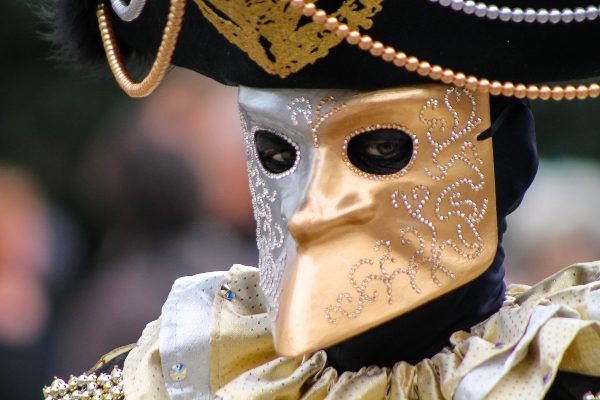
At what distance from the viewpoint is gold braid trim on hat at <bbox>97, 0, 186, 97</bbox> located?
167 centimetres

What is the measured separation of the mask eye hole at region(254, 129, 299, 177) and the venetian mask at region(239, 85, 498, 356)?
21 millimetres

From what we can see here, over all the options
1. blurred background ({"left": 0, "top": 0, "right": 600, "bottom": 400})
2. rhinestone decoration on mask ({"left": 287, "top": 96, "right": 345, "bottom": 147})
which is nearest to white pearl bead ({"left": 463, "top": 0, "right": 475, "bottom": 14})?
rhinestone decoration on mask ({"left": 287, "top": 96, "right": 345, "bottom": 147})

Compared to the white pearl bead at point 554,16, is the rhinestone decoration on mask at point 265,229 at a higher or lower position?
lower

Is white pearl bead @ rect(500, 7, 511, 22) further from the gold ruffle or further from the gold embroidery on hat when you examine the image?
the gold ruffle

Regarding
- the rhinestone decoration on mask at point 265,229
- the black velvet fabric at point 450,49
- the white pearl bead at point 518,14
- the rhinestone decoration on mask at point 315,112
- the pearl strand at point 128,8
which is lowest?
the rhinestone decoration on mask at point 265,229

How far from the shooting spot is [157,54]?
1765 mm

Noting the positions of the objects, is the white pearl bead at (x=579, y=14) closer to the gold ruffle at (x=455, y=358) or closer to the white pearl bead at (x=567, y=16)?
the white pearl bead at (x=567, y=16)

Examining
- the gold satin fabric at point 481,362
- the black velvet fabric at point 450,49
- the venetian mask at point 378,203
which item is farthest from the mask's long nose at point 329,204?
the gold satin fabric at point 481,362

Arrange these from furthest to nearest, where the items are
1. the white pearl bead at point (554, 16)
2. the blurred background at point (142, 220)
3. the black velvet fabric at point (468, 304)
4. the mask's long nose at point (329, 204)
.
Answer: the blurred background at point (142, 220), the black velvet fabric at point (468, 304), the mask's long nose at point (329, 204), the white pearl bead at point (554, 16)

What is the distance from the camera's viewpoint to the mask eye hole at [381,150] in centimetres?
166

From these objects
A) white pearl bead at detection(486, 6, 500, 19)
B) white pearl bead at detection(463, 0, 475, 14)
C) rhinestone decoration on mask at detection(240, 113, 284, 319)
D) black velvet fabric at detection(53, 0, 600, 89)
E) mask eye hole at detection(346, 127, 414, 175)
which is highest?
white pearl bead at detection(463, 0, 475, 14)

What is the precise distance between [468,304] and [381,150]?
265 millimetres

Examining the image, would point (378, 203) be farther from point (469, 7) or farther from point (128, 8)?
point (128, 8)

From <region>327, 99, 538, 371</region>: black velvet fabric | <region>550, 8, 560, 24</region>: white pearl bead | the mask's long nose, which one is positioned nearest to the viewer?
<region>550, 8, 560, 24</region>: white pearl bead
